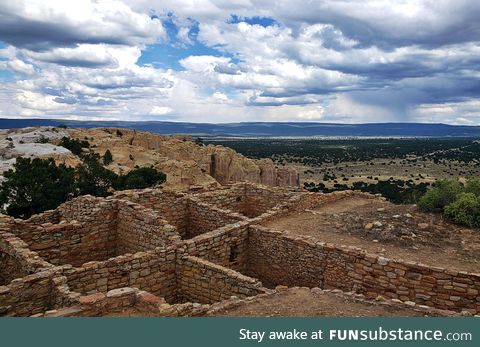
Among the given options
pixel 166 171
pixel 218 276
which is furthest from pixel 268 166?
pixel 218 276

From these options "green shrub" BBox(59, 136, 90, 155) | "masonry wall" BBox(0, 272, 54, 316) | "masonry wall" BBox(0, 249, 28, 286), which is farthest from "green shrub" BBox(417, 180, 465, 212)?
"green shrub" BBox(59, 136, 90, 155)

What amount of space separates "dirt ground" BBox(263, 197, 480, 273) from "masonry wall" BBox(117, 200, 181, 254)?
3295 millimetres

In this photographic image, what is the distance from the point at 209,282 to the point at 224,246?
1.99 metres

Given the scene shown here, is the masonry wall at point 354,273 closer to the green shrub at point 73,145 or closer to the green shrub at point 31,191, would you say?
the green shrub at point 31,191

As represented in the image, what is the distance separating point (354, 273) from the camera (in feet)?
32.9

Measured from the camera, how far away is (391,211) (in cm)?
1390

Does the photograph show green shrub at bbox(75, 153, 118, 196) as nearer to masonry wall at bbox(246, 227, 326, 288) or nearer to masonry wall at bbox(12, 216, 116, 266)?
masonry wall at bbox(12, 216, 116, 266)

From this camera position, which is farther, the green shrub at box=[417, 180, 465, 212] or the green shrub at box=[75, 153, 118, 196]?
the green shrub at box=[75, 153, 118, 196]

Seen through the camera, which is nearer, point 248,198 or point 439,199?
point 439,199

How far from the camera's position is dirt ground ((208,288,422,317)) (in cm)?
739

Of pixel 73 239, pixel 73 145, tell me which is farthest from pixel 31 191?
pixel 73 145

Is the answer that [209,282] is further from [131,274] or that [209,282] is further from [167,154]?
[167,154]

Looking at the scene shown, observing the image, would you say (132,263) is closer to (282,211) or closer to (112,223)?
(112,223)

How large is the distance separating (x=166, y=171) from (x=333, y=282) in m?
29.1
